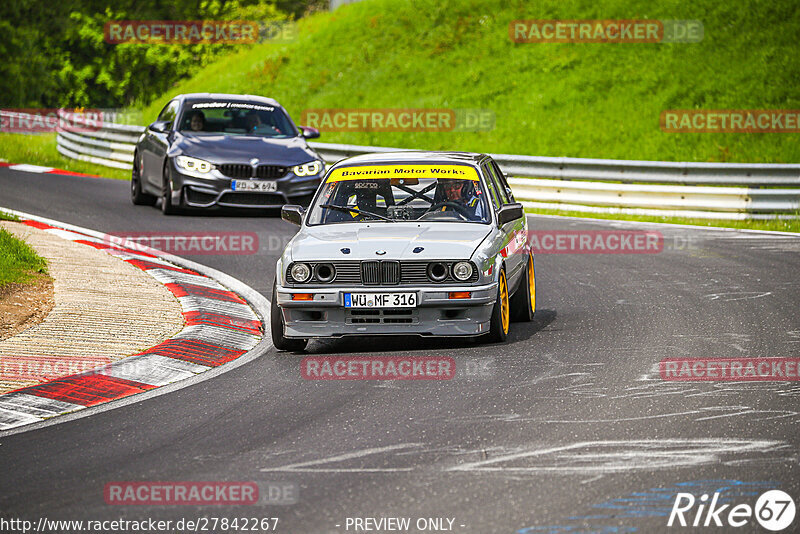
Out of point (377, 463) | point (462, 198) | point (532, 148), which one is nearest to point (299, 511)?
point (377, 463)

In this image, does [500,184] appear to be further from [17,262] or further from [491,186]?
[17,262]

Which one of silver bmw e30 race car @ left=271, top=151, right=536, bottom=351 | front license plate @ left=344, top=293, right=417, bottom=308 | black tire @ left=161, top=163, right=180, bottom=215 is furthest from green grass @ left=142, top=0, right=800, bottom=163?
front license plate @ left=344, top=293, right=417, bottom=308

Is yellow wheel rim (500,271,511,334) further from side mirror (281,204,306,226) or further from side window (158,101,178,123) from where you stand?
side window (158,101,178,123)

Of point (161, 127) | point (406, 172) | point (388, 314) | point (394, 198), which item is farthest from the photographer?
point (161, 127)

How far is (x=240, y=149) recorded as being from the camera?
1745cm

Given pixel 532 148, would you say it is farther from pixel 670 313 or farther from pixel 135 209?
pixel 670 313

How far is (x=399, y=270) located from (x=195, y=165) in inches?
328

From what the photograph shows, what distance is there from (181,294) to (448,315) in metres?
3.38

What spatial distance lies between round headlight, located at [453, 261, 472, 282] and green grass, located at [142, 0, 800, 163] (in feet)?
55.6

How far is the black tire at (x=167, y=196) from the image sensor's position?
1758 centimetres

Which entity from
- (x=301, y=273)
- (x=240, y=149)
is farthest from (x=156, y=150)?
(x=301, y=273)

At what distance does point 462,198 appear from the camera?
1063cm

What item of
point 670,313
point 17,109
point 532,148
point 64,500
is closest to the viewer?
point 64,500

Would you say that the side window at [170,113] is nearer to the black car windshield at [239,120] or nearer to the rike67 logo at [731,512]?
the black car windshield at [239,120]
